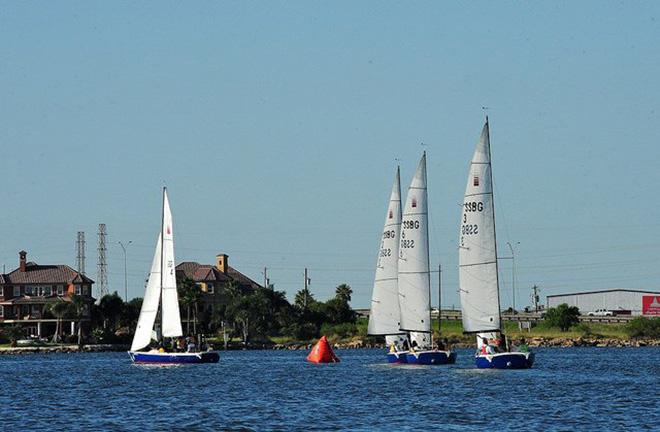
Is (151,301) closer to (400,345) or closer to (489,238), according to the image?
(400,345)

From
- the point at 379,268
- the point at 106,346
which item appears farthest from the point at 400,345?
the point at 106,346

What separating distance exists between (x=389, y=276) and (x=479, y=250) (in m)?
20.0

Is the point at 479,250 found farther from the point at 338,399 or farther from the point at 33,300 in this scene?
the point at 33,300

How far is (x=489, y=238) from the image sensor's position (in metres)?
87.4

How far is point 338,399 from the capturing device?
68.6 meters

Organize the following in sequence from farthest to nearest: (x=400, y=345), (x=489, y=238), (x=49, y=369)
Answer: (x=49, y=369)
(x=400, y=345)
(x=489, y=238)

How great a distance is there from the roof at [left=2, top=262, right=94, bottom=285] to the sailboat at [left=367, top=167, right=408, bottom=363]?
92546 millimetres

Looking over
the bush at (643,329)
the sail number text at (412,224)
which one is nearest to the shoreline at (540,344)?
the bush at (643,329)

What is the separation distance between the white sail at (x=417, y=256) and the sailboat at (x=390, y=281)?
18.7ft

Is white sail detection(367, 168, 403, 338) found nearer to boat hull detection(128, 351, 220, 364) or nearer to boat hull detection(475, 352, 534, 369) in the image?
boat hull detection(128, 351, 220, 364)

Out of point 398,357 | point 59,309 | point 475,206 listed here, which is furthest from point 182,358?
point 59,309

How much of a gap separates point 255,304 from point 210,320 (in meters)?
12.5

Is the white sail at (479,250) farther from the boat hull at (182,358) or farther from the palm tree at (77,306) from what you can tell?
the palm tree at (77,306)

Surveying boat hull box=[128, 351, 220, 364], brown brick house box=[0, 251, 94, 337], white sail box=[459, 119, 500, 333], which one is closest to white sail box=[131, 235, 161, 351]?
boat hull box=[128, 351, 220, 364]
